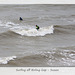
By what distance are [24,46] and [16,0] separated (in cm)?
164

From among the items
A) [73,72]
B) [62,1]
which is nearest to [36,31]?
[62,1]

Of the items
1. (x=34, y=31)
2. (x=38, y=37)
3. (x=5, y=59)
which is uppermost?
(x=34, y=31)

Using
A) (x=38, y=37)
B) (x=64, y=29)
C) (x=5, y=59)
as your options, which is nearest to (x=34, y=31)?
(x=38, y=37)

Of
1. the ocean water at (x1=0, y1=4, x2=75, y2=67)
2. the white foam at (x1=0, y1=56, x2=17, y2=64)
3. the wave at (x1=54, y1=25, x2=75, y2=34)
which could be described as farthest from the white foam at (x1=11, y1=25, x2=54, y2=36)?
the white foam at (x1=0, y1=56, x2=17, y2=64)

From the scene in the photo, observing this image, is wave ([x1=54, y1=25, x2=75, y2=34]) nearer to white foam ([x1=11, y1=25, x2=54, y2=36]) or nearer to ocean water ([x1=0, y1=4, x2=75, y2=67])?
ocean water ([x1=0, y1=4, x2=75, y2=67])

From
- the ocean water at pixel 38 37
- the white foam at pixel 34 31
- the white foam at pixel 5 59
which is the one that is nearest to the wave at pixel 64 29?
the ocean water at pixel 38 37

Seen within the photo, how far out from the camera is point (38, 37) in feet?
29.3

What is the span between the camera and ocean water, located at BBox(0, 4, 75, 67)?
7.26 metres

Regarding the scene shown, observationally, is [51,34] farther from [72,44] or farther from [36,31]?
[72,44]

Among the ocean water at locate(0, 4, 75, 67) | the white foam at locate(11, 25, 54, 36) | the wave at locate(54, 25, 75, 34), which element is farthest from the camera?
the white foam at locate(11, 25, 54, 36)

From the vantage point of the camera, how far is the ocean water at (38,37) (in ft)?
23.8

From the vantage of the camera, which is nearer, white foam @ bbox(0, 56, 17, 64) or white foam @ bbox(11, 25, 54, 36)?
white foam @ bbox(0, 56, 17, 64)

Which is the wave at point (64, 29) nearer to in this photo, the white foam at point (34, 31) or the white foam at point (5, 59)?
the white foam at point (34, 31)

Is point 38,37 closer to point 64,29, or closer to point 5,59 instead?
point 64,29
